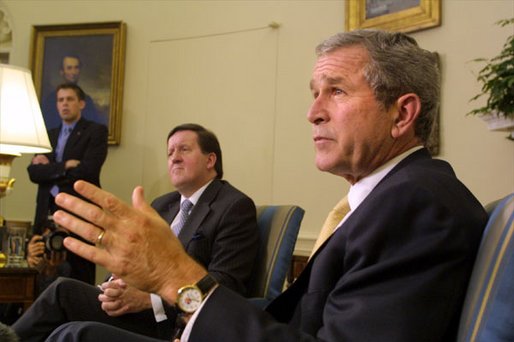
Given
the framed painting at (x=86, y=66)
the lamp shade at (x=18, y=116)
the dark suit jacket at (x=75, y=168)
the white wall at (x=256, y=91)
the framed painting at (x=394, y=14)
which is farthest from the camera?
the framed painting at (x=86, y=66)

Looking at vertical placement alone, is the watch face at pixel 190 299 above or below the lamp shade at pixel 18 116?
below

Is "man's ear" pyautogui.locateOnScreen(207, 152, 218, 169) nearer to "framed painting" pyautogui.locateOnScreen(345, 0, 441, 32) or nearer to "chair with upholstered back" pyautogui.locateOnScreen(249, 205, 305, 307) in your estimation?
"chair with upholstered back" pyautogui.locateOnScreen(249, 205, 305, 307)

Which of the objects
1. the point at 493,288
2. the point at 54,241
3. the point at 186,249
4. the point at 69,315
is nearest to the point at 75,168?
the point at 54,241

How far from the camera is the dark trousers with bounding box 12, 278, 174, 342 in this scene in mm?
2195

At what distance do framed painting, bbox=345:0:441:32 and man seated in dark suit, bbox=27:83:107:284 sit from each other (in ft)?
7.01

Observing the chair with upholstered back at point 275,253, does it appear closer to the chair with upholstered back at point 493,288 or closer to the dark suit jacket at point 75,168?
the chair with upholstered back at point 493,288

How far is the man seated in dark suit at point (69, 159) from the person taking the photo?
14.9 ft

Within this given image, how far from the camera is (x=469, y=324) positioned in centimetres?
105

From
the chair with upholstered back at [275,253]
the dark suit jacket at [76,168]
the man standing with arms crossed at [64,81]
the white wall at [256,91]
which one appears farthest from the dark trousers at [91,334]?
the man standing with arms crossed at [64,81]

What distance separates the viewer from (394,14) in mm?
4211

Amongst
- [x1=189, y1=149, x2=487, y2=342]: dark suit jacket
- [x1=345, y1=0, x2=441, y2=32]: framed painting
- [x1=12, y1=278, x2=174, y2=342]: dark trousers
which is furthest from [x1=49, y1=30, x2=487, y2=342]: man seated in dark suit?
[x1=345, y1=0, x2=441, y2=32]: framed painting

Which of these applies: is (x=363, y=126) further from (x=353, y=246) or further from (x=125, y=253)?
(x=125, y=253)

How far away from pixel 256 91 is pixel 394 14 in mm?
1300

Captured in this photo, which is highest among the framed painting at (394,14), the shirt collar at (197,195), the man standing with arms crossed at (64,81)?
the framed painting at (394,14)
